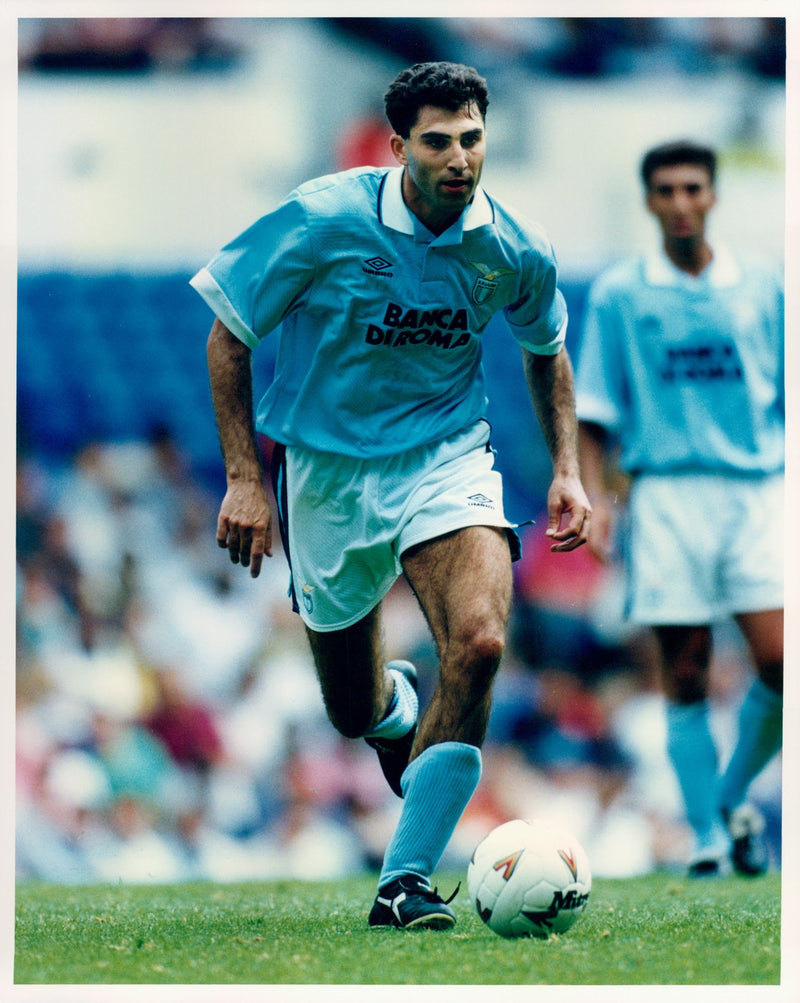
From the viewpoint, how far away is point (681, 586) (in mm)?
6020

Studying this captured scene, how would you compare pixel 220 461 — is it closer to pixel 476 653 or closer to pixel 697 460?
pixel 697 460

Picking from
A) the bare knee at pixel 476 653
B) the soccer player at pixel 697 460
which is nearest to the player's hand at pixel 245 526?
the bare knee at pixel 476 653

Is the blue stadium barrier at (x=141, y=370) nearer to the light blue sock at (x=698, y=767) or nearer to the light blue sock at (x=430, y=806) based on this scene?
the light blue sock at (x=698, y=767)

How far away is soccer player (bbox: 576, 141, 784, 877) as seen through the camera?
5.91 m

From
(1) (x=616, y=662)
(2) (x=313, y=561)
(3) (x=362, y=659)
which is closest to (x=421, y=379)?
(2) (x=313, y=561)

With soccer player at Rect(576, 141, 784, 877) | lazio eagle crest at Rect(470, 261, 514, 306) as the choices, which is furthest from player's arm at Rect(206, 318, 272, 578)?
soccer player at Rect(576, 141, 784, 877)

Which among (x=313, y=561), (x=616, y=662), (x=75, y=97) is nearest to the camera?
(x=313, y=561)

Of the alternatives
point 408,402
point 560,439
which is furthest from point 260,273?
point 560,439

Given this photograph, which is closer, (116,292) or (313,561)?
(313,561)

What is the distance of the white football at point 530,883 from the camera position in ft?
12.7

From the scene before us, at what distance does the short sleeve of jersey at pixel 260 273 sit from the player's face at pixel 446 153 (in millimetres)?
364

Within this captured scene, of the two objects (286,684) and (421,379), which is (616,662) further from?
(421,379)

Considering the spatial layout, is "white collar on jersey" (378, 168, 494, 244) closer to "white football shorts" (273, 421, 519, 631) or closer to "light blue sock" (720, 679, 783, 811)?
"white football shorts" (273, 421, 519, 631)

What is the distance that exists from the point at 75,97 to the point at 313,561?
6798 mm
